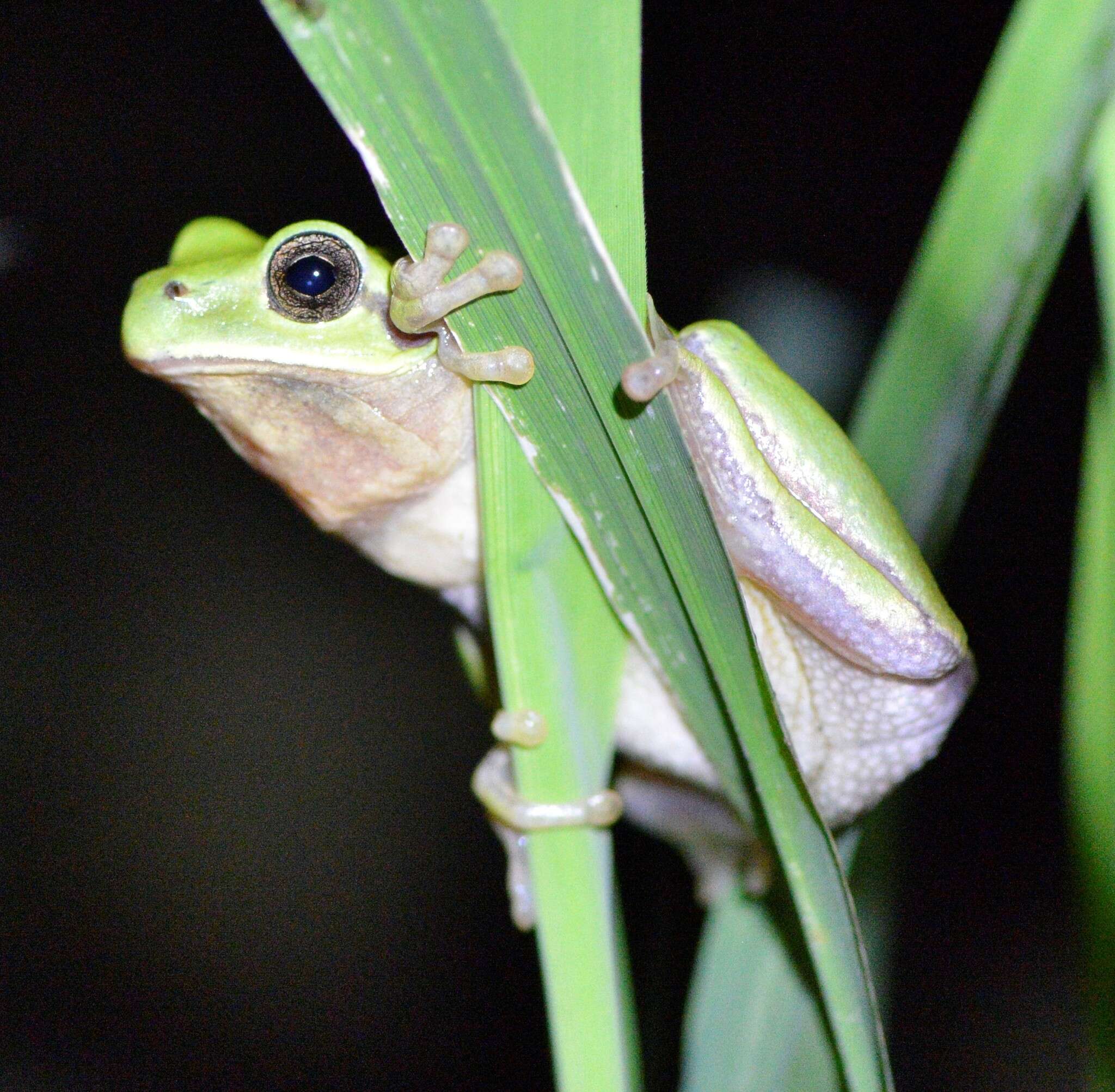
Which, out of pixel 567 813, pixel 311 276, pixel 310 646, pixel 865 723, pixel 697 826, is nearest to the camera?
pixel 567 813

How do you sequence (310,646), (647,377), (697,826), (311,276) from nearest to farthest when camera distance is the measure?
(647,377)
(311,276)
(697,826)
(310,646)

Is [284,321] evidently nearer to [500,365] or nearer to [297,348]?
[297,348]

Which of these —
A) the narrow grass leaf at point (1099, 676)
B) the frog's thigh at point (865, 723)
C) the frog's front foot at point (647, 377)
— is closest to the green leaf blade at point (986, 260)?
the narrow grass leaf at point (1099, 676)

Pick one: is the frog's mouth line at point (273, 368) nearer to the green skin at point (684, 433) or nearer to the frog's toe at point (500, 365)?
the green skin at point (684, 433)

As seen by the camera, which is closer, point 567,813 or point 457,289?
point 457,289

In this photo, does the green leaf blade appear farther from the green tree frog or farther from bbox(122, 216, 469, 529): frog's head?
bbox(122, 216, 469, 529): frog's head

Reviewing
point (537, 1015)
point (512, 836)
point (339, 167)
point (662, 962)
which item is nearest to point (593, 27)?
point (512, 836)

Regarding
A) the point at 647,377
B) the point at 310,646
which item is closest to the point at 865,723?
the point at 647,377
